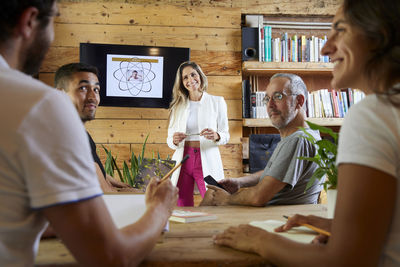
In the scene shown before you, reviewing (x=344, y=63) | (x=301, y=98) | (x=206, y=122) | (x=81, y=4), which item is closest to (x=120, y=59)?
(x=81, y=4)

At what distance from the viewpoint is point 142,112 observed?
4.23m

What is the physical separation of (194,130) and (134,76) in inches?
37.7

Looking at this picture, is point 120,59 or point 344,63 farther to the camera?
point 120,59

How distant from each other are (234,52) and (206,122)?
43.1 inches

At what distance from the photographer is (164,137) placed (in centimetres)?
422

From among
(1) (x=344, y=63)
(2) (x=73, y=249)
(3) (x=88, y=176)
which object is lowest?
(2) (x=73, y=249)

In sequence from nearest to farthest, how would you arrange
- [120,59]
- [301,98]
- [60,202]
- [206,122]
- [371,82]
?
[60,202] < [371,82] < [301,98] < [206,122] < [120,59]

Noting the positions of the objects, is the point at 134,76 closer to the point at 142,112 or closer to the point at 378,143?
the point at 142,112

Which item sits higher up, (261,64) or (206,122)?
(261,64)

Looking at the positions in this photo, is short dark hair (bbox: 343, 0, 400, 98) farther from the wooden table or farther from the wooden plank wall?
the wooden plank wall

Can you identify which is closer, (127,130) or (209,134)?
(209,134)

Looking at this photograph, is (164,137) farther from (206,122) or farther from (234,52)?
(234,52)

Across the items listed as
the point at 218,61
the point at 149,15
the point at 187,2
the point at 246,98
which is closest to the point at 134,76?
the point at 149,15

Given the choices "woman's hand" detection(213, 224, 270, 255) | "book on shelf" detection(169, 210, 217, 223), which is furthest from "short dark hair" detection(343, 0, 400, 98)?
"book on shelf" detection(169, 210, 217, 223)
